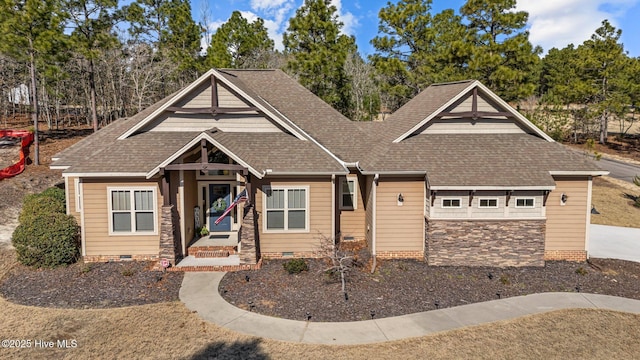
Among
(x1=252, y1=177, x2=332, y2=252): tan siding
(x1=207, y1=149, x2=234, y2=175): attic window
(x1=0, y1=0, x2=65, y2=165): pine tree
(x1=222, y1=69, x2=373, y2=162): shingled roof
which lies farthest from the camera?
(x1=0, y1=0, x2=65, y2=165): pine tree

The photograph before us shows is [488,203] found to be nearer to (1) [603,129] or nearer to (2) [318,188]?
(2) [318,188]

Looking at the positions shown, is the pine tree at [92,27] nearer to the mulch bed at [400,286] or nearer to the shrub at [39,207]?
the shrub at [39,207]

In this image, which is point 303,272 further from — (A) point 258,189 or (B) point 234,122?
(B) point 234,122

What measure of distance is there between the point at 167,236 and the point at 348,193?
293 inches

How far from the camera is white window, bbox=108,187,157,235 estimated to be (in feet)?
46.1

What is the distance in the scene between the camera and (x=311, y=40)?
106 ft

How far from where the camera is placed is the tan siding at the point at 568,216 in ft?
47.5

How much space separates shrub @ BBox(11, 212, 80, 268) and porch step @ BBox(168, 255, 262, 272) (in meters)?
3.91

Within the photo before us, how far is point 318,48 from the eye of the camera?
3158 centimetres

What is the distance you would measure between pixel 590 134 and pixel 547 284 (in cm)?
4955

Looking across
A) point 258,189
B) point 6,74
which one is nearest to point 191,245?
point 258,189

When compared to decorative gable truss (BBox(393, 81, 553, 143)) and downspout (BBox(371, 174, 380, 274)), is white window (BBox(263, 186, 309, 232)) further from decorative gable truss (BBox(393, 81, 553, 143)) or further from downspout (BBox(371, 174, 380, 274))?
decorative gable truss (BBox(393, 81, 553, 143))

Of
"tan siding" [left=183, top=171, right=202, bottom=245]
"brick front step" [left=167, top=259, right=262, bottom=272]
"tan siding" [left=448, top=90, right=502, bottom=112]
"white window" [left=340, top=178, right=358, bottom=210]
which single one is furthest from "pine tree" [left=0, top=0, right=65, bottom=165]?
"tan siding" [left=448, top=90, right=502, bottom=112]

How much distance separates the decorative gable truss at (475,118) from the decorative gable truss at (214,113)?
216 inches
